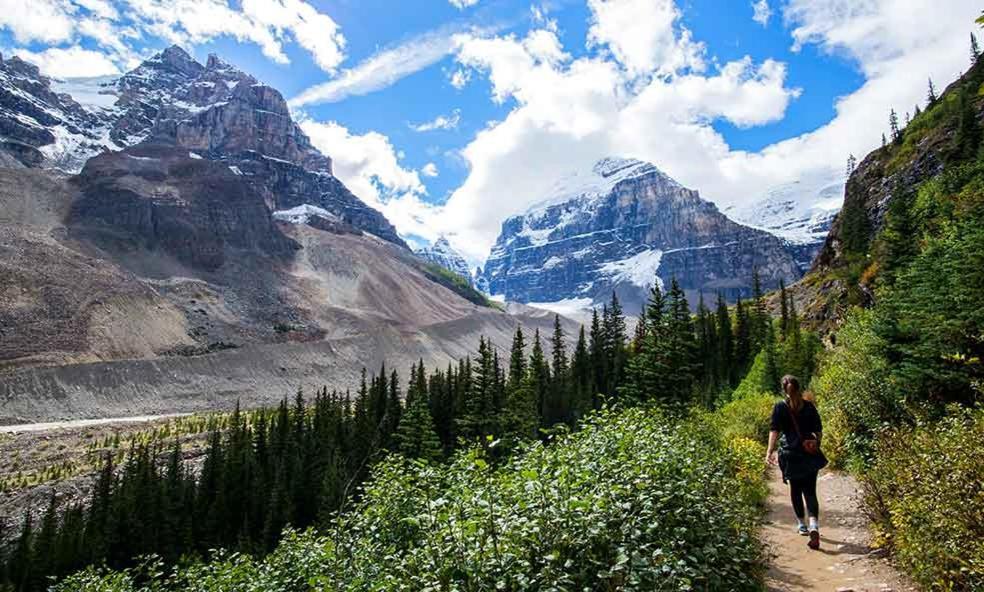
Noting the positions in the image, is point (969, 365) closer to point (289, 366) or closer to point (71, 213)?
point (289, 366)

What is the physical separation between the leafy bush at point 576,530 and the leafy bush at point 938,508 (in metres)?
1.84

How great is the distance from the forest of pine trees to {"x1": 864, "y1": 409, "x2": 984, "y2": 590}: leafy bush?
29904mm

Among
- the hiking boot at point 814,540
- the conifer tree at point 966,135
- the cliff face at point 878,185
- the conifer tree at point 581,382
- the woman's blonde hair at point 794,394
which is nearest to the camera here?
the hiking boot at point 814,540

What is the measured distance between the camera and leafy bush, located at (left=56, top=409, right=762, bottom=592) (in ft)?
17.7

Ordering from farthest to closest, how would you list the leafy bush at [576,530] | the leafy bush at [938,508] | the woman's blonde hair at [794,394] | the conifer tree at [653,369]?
the conifer tree at [653,369], the woman's blonde hair at [794,394], the leafy bush at [938,508], the leafy bush at [576,530]

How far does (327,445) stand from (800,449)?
228 ft

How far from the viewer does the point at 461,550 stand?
18.9ft

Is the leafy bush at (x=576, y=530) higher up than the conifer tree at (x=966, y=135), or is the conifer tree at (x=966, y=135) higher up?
the conifer tree at (x=966, y=135)

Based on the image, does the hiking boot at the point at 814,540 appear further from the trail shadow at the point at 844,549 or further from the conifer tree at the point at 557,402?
the conifer tree at the point at 557,402

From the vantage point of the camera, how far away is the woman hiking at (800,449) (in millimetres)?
9445

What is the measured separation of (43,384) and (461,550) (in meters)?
136

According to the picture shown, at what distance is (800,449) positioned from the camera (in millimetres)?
9531

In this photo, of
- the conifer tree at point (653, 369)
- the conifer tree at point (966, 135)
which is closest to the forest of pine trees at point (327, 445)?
the conifer tree at point (653, 369)

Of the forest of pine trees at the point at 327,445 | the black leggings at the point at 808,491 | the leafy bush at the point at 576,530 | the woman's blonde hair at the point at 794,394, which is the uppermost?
the woman's blonde hair at the point at 794,394
